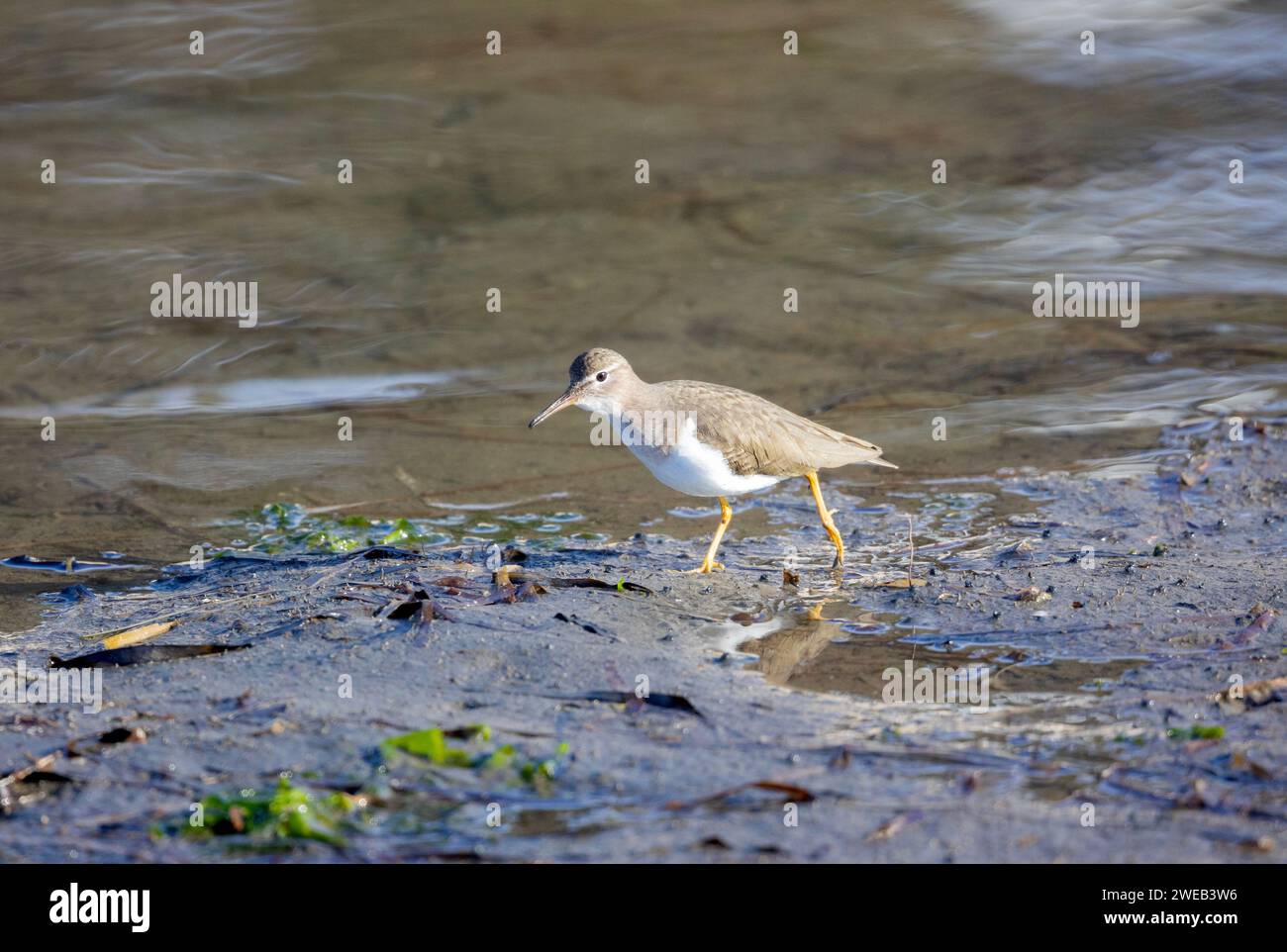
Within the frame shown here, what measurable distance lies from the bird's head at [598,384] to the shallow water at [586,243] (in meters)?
1.16

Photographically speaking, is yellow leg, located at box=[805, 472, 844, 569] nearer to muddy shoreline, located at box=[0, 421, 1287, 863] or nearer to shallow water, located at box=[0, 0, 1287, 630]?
muddy shoreline, located at box=[0, 421, 1287, 863]

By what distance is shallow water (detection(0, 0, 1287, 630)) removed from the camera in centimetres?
975

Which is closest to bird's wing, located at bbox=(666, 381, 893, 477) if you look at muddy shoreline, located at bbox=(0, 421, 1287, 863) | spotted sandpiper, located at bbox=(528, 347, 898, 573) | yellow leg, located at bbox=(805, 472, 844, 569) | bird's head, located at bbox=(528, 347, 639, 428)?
spotted sandpiper, located at bbox=(528, 347, 898, 573)

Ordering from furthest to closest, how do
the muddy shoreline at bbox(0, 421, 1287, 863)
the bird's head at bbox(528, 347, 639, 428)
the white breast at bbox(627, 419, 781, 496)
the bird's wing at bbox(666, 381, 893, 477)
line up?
the bird's head at bbox(528, 347, 639, 428), the bird's wing at bbox(666, 381, 893, 477), the white breast at bbox(627, 419, 781, 496), the muddy shoreline at bbox(0, 421, 1287, 863)

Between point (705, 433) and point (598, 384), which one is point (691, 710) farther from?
point (598, 384)

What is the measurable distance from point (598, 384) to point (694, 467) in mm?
842

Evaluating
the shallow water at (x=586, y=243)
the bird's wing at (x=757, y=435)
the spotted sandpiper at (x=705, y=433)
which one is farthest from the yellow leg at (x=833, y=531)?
the shallow water at (x=586, y=243)

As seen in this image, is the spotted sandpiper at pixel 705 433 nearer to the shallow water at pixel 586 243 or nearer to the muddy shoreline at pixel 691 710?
the muddy shoreline at pixel 691 710

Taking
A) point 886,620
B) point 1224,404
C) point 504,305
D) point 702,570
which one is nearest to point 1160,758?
point 886,620

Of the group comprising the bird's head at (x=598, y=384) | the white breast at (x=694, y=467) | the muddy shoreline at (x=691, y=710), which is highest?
the bird's head at (x=598, y=384)

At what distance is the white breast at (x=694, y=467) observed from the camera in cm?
728

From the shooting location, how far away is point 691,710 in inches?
216

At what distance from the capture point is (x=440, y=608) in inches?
253

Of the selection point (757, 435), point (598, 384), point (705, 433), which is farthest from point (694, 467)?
point (598, 384)
